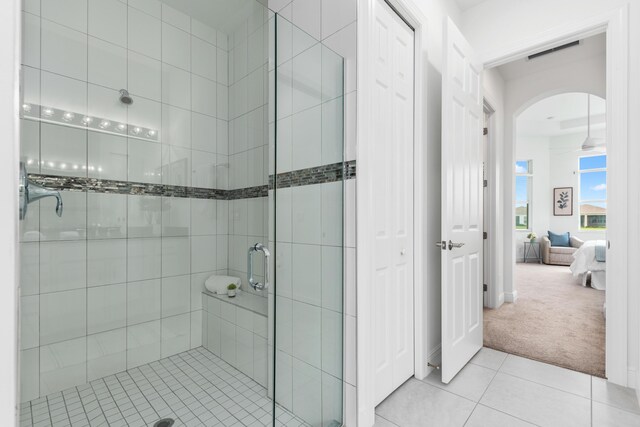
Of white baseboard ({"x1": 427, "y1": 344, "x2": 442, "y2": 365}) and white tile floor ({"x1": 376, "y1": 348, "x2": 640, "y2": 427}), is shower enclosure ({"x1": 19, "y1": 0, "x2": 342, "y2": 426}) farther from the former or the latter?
white baseboard ({"x1": 427, "y1": 344, "x2": 442, "y2": 365})

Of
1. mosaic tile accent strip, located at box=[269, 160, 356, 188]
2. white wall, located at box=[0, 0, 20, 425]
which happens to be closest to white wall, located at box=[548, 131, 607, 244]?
mosaic tile accent strip, located at box=[269, 160, 356, 188]

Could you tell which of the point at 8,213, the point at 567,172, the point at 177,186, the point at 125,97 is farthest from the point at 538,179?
the point at 8,213

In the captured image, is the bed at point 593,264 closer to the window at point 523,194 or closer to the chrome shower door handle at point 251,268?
the window at point 523,194

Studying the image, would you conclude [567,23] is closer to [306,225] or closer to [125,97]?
[306,225]

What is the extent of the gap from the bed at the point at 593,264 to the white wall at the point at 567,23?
11.2 feet

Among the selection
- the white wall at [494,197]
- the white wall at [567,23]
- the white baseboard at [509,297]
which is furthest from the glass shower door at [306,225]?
the white baseboard at [509,297]

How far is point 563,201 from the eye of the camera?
299 inches

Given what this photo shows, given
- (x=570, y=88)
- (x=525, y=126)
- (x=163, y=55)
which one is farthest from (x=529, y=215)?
(x=163, y=55)

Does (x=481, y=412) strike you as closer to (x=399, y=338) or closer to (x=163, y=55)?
(x=399, y=338)

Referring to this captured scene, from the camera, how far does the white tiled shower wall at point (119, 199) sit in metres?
1.44

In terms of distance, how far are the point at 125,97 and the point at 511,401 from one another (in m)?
2.87

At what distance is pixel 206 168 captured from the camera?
79.4 inches

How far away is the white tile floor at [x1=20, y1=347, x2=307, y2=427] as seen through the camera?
1.32 meters

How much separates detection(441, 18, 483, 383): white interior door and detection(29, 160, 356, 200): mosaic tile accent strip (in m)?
0.85
